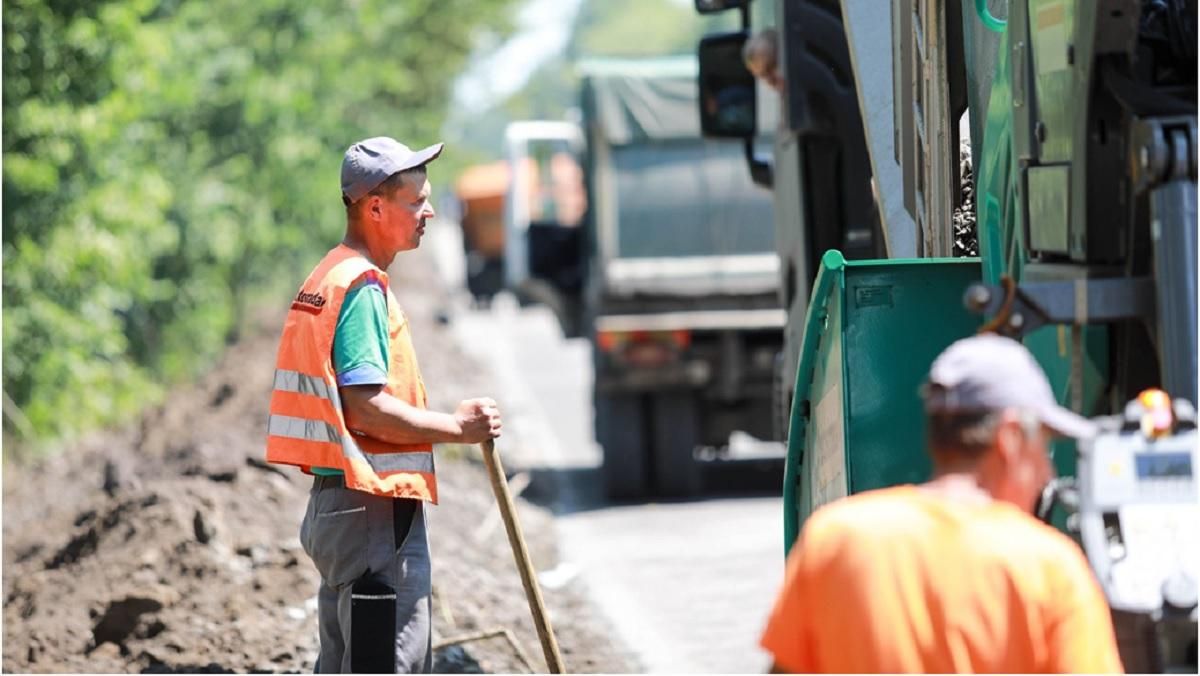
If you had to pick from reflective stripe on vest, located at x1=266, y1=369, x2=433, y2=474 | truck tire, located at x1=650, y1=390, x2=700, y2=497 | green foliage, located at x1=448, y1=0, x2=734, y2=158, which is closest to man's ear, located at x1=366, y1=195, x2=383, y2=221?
reflective stripe on vest, located at x1=266, y1=369, x2=433, y2=474

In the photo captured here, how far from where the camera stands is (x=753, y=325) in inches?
540

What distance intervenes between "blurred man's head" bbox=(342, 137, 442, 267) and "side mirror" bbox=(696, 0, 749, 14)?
4.31m

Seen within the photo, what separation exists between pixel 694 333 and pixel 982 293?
9.82 metres

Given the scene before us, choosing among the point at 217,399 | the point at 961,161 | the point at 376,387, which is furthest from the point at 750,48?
the point at 217,399

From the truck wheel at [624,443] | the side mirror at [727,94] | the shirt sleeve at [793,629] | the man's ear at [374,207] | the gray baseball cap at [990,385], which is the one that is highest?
the side mirror at [727,94]

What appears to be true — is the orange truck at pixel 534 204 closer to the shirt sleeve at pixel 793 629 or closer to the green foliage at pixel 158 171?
the green foliage at pixel 158 171

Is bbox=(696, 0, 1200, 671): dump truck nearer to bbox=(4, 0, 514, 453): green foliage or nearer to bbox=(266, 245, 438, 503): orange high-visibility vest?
bbox=(266, 245, 438, 503): orange high-visibility vest

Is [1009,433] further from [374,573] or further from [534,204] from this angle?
[534,204]

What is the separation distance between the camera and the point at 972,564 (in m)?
3.11

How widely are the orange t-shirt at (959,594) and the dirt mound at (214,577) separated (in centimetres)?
366

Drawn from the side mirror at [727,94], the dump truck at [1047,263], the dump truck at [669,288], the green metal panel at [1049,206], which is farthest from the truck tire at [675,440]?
the green metal panel at [1049,206]

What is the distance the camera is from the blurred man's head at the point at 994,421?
312cm

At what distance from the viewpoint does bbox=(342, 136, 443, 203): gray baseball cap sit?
5.21 metres

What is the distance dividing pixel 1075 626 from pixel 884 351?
192 centimetres
